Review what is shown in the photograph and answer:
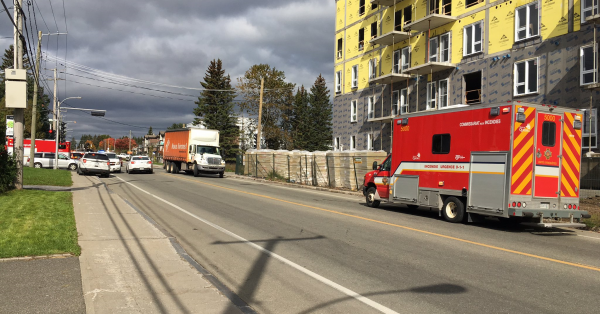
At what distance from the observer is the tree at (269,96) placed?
63750 millimetres

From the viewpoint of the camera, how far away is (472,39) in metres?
26.4

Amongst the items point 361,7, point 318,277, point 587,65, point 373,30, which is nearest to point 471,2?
point 587,65

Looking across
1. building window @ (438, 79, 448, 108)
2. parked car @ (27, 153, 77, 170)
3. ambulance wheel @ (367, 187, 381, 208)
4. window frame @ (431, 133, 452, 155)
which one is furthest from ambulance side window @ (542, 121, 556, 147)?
parked car @ (27, 153, 77, 170)

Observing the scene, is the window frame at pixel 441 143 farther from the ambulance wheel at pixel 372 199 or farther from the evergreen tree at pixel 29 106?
the evergreen tree at pixel 29 106

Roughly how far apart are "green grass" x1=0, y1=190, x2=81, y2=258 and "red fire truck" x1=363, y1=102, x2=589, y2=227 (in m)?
9.47

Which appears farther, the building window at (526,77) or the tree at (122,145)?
the tree at (122,145)

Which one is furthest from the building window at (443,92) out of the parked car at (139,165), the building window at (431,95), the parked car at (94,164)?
the parked car at (139,165)

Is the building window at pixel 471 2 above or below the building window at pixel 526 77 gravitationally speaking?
above

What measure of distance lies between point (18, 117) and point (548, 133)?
17412mm

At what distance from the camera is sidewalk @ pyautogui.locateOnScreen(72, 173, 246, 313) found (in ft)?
16.6

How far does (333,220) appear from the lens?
1199cm

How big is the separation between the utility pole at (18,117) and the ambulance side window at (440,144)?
1429cm

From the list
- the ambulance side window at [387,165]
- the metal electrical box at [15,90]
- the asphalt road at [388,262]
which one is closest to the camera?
the asphalt road at [388,262]

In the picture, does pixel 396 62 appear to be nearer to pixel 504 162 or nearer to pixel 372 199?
pixel 372 199
